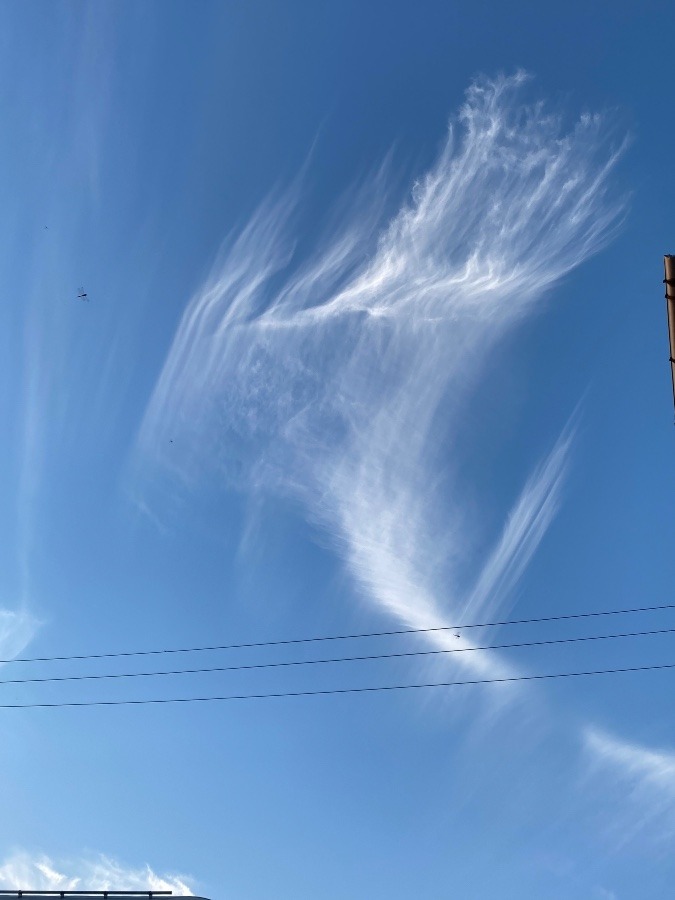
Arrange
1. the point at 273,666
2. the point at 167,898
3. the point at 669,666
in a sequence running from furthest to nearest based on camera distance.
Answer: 1. the point at 167,898
2. the point at 273,666
3. the point at 669,666

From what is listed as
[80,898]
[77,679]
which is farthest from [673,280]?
[80,898]

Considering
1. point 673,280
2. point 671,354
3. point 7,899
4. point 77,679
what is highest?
point 673,280

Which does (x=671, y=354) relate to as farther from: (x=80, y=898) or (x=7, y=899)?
(x=7, y=899)

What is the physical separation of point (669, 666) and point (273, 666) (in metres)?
25.1

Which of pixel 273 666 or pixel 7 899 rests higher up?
pixel 273 666

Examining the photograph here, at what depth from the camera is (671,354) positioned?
23781 millimetres

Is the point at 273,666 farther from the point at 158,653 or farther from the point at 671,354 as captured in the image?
the point at 671,354

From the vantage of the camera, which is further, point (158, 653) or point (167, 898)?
point (167, 898)

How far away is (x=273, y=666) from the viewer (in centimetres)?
3488

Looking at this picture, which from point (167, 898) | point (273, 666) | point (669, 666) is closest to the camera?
point (669, 666)

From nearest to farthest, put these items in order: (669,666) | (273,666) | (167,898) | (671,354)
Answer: (671,354), (669,666), (273,666), (167,898)

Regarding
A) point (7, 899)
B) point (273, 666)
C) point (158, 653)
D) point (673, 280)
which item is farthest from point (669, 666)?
point (7, 899)

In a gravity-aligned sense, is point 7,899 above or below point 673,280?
below

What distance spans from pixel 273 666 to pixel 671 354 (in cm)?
3103
